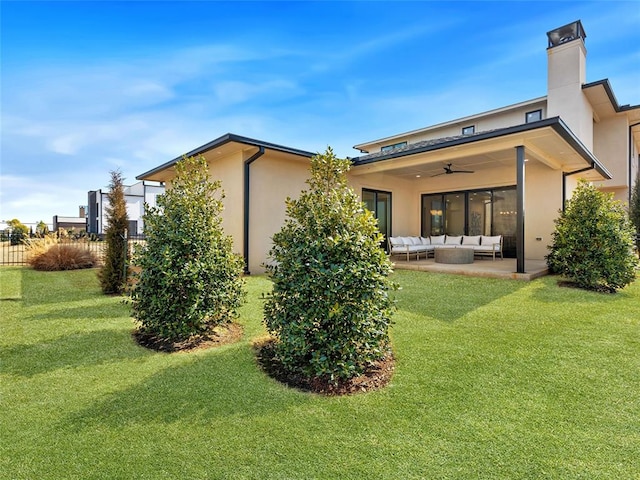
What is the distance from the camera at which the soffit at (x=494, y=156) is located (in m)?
7.79

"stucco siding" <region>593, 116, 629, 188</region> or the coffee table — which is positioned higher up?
"stucco siding" <region>593, 116, 629, 188</region>

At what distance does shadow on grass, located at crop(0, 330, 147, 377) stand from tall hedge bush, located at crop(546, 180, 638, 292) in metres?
8.08

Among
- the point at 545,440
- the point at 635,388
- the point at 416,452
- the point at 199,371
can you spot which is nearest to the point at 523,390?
the point at 545,440

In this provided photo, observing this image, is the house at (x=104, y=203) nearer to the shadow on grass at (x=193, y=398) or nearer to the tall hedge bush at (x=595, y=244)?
the shadow on grass at (x=193, y=398)

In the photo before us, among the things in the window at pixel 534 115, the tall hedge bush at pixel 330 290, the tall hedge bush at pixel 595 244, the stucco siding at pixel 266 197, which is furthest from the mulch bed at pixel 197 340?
the window at pixel 534 115

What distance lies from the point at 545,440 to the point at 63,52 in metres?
9.04

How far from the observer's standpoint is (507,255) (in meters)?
12.1

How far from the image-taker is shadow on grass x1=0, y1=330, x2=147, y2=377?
3.28 m

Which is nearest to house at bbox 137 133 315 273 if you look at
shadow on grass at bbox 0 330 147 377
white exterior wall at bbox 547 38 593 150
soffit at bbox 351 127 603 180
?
soffit at bbox 351 127 603 180

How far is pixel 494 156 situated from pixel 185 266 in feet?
30.2

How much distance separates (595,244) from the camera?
273 inches

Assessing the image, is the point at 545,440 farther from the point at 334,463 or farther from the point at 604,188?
the point at 604,188

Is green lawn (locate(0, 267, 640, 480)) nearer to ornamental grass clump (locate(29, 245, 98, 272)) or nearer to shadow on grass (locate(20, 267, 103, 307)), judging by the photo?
shadow on grass (locate(20, 267, 103, 307))

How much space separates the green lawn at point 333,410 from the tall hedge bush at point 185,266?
1.34 feet
